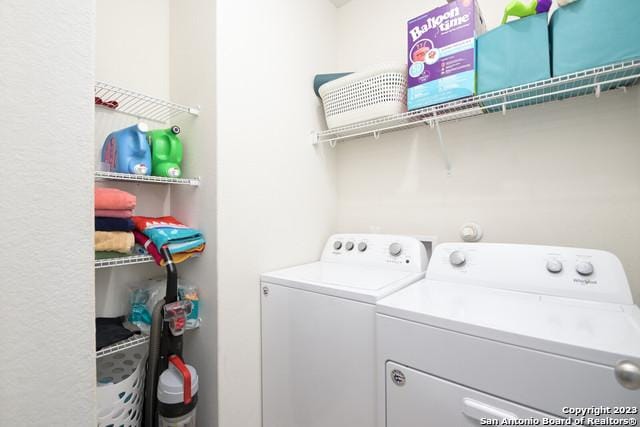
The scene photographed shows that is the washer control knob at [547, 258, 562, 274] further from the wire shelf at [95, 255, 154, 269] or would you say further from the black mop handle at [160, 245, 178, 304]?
the wire shelf at [95, 255, 154, 269]

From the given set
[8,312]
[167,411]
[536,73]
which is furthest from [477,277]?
[8,312]

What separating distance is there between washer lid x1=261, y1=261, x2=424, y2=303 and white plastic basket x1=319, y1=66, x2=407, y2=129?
78 cm

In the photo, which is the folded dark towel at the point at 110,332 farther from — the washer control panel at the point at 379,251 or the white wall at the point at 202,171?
the washer control panel at the point at 379,251

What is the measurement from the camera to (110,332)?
112 cm

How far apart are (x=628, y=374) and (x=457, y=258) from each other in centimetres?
66

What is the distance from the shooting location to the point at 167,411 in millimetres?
1031

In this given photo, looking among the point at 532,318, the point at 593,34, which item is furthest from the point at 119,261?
the point at 593,34

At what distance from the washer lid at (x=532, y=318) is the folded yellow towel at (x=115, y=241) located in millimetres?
966

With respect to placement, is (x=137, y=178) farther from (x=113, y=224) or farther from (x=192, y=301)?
(x=192, y=301)

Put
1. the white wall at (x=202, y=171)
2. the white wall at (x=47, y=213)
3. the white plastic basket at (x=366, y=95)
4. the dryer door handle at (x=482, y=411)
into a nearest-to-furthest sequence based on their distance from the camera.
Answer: the white wall at (x=47, y=213), the dryer door handle at (x=482, y=411), the white wall at (x=202, y=171), the white plastic basket at (x=366, y=95)

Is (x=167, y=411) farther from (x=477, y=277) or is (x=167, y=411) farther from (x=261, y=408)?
(x=477, y=277)

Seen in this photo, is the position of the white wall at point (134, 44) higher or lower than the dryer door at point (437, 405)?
higher

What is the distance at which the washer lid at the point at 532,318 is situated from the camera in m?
0.67

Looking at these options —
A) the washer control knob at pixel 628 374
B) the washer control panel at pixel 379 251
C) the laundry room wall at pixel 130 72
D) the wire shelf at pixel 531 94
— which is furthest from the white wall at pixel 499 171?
the laundry room wall at pixel 130 72
